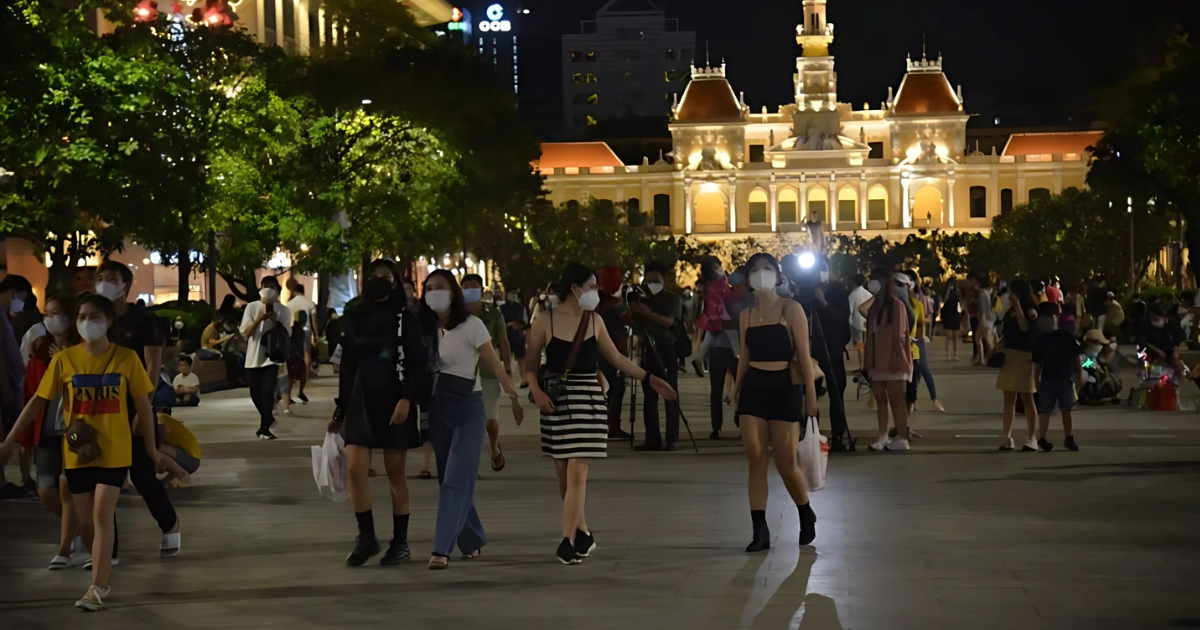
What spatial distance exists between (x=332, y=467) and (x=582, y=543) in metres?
1.38

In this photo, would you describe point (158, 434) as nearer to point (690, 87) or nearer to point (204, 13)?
point (204, 13)

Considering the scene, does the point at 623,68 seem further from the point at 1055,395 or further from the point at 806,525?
the point at 806,525

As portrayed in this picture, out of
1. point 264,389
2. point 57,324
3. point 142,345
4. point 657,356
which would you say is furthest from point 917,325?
point 57,324

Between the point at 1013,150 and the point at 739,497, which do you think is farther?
the point at 1013,150

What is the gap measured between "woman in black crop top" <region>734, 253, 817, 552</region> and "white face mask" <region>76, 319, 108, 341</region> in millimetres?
3329

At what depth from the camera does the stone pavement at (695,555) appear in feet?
24.8

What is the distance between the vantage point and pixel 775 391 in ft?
31.0

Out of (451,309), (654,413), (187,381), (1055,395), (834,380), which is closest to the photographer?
(451,309)

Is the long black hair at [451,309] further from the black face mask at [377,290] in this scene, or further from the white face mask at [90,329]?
the white face mask at [90,329]

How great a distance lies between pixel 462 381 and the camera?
360 inches

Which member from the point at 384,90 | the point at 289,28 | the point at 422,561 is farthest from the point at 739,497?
the point at 289,28

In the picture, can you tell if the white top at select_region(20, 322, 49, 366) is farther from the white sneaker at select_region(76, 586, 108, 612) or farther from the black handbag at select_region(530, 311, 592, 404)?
the black handbag at select_region(530, 311, 592, 404)

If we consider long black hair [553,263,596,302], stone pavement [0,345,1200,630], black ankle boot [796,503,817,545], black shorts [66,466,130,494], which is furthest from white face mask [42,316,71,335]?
black ankle boot [796,503,817,545]

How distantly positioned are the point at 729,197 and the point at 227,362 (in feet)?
353
